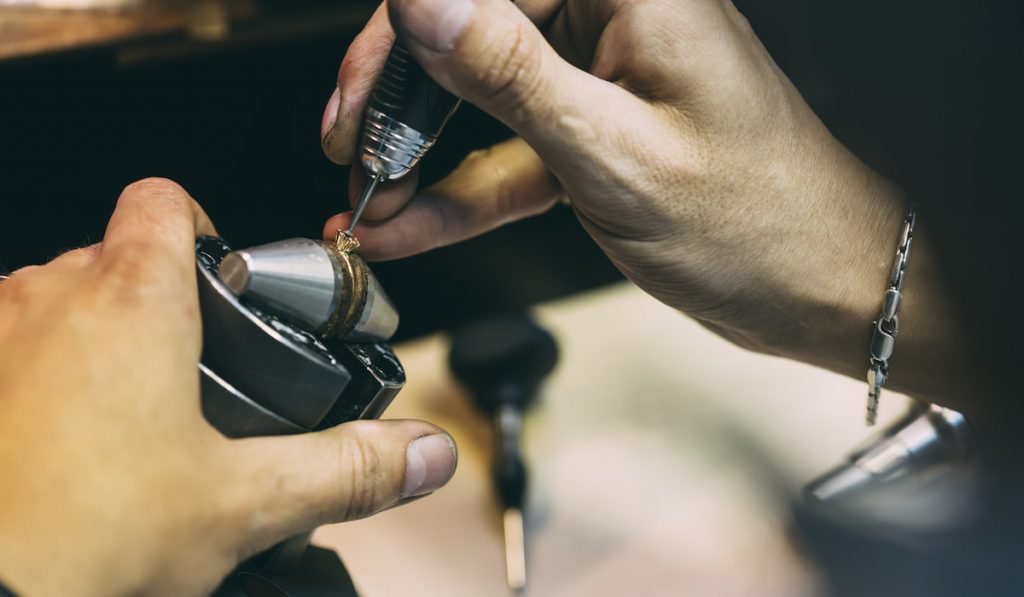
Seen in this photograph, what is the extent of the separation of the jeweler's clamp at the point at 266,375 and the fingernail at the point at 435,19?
17 centimetres

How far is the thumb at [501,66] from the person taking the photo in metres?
0.43

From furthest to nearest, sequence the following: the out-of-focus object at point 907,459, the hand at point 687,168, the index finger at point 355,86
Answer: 1. the out-of-focus object at point 907,459
2. the index finger at point 355,86
3. the hand at point 687,168

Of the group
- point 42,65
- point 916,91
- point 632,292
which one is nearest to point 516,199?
point 632,292

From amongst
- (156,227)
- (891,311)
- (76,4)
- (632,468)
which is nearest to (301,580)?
(156,227)

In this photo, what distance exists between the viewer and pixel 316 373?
42cm

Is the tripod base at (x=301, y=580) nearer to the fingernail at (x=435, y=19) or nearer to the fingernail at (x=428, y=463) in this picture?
the fingernail at (x=428, y=463)

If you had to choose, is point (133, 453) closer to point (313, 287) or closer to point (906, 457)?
point (313, 287)

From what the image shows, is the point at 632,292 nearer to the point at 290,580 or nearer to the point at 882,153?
the point at 882,153

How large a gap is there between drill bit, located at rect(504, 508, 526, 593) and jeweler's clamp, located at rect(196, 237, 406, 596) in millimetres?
252

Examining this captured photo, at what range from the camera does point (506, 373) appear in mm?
771

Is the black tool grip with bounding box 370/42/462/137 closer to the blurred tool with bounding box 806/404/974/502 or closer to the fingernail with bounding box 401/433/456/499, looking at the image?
the fingernail with bounding box 401/433/456/499

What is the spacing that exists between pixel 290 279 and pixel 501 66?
163 mm

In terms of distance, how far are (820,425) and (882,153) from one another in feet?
0.90

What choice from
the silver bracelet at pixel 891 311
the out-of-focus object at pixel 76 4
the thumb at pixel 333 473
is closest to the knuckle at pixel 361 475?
the thumb at pixel 333 473
